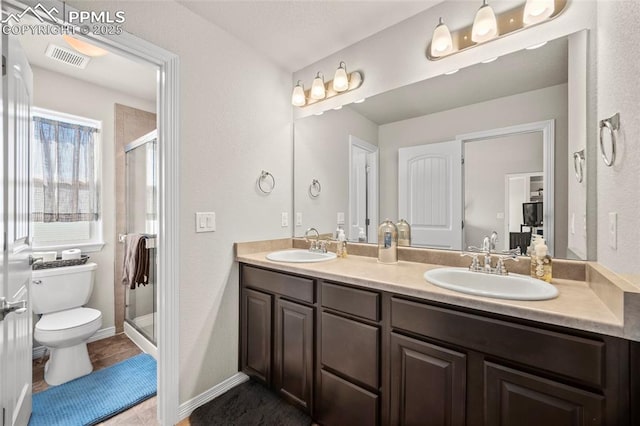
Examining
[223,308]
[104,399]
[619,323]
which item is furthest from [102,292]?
[619,323]

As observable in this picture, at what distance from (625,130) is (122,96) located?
3559mm

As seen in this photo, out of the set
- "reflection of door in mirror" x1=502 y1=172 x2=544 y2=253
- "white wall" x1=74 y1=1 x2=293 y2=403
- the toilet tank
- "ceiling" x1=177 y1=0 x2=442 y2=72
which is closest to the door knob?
"white wall" x1=74 y1=1 x2=293 y2=403

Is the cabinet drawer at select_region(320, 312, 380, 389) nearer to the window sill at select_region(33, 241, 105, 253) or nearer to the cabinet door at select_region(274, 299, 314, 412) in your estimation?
the cabinet door at select_region(274, 299, 314, 412)

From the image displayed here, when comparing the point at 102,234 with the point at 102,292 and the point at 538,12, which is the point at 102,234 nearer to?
the point at 102,292

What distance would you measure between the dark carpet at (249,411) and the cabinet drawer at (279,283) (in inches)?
26.8

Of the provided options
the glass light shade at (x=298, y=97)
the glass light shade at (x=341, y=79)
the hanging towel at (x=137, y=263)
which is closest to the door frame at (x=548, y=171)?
the glass light shade at (x=341, y=79)

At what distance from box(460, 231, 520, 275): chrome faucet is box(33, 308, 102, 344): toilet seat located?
101 inches

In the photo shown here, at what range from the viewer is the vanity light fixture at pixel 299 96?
2.23 m

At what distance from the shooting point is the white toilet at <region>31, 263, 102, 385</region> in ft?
6.13

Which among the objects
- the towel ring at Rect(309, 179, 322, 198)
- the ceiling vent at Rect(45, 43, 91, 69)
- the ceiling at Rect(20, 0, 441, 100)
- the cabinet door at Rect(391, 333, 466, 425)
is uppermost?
the ceiling at Rect(20, 0, 441, 100)

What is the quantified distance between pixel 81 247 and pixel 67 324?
2.61 ft

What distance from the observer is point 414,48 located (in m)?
1.70

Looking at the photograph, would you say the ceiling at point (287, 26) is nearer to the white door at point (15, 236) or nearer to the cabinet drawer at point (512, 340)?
the white door at point (15, 236)

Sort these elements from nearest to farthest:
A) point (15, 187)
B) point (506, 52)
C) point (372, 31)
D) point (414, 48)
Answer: point (15, 187)
point (506, 52)
point (414, 48)
point (372, 31)
